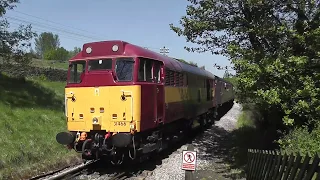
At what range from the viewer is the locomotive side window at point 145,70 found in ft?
32.3

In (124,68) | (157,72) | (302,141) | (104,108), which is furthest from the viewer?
(157,72)

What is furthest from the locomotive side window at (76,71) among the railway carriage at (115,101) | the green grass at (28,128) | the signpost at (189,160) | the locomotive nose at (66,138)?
the signpost at (189,160)

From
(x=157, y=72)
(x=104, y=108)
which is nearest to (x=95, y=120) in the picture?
(x=104, y=108)

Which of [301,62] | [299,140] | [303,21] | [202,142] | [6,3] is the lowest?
[202,142]

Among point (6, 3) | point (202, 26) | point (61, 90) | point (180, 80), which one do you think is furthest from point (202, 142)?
point (6, 3)

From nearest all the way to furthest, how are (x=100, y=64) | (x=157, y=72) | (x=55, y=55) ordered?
1. (x=100, y=64)
2. (x=157, y=72)
3. (x=55, y=55)

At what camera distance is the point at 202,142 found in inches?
639

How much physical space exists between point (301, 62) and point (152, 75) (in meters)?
4.12

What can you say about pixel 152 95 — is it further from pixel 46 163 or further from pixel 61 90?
pixel 61 90

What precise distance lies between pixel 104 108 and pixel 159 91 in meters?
1.88

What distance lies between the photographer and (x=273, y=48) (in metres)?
10.8

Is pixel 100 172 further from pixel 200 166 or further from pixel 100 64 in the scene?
pixel 200 166

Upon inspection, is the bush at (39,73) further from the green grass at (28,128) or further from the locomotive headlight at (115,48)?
the locomotive headlight at (115,48)

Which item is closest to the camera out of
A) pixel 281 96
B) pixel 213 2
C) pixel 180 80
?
pixel 281 96
